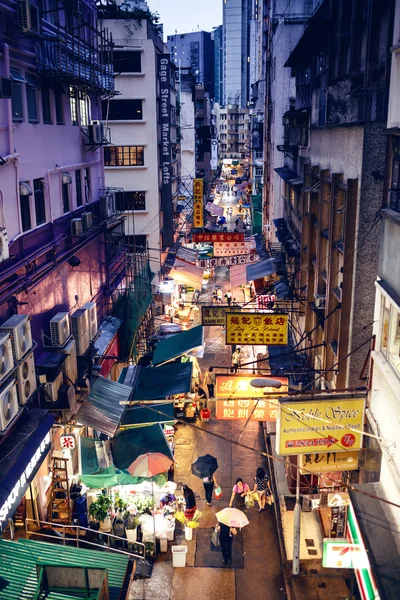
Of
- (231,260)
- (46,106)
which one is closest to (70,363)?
(46,106)

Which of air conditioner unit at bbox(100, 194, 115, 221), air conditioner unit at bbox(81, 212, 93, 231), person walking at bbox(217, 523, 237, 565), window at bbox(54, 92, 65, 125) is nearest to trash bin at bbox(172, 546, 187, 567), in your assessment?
person walking at bbox(217, 523, 237, 565)

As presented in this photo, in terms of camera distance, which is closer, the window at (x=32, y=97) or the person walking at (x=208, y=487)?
the window at (x=32, y=97)

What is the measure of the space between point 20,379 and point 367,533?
806 cm

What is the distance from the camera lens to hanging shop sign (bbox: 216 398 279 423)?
1642cm

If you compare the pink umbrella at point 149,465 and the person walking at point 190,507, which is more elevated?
the pink umbrella at point 149,465

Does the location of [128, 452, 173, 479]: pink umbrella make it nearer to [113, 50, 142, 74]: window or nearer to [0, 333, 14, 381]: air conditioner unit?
[0, 333, 14, 381]: air conditioner unit

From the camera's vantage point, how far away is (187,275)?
36500 millimetres

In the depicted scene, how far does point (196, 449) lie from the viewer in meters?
23.3

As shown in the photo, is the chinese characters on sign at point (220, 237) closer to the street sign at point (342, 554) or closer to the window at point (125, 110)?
the window at point (125, 110)

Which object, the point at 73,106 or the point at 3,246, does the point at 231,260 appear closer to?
the point at 73,106

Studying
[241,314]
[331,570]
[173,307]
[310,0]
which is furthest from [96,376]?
[310,0]

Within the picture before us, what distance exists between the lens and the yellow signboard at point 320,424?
11345 mm

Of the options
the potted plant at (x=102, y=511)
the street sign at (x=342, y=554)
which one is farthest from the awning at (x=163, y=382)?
the street sign at (x=342, y=554)

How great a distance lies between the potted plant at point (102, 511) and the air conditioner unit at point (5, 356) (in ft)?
Result: 22.3
